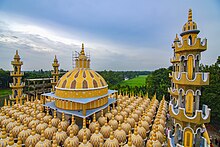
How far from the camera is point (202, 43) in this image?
7.00 metres

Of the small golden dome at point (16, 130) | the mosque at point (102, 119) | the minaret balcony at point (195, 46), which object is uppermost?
the minaret balcony at point (195, 46)

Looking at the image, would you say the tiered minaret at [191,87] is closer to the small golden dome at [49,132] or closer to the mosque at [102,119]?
the mosque at [102,119]

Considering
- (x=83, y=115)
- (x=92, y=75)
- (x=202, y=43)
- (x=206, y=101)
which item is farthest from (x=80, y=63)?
(x=206, y=101)

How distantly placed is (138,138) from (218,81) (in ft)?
49.1

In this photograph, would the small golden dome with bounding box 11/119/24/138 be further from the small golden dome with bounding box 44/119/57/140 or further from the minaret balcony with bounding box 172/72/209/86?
the minaret balcony with bounding box 172/72/209/86

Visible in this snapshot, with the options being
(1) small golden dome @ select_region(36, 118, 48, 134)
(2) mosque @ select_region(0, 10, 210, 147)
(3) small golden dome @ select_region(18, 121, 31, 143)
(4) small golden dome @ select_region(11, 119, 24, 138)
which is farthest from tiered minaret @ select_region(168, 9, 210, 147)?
(4) small golden dome @ select_region(11, 119, 24, 138)

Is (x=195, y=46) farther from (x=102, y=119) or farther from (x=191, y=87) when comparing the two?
(x=102, y=119)

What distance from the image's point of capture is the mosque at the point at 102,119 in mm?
7234

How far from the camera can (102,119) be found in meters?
13.0

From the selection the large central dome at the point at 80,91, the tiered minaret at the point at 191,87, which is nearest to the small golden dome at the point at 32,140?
the large central dome at the point at 80,91

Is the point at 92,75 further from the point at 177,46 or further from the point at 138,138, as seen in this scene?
the point at 177,46

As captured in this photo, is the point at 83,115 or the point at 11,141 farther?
the point at 83,115

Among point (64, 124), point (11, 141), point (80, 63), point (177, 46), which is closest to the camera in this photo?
point (177, 46)

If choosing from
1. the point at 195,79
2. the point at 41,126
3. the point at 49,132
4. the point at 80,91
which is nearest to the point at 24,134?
the point at 41,126
